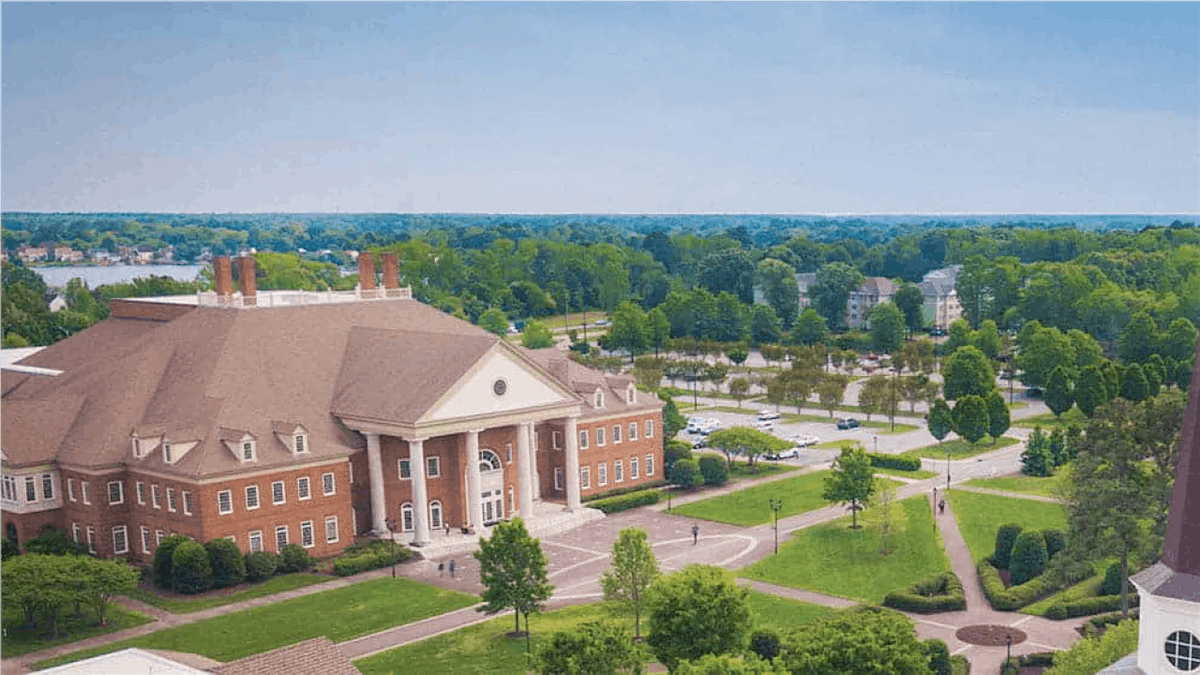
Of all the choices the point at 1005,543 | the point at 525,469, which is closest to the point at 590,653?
the point at 1005,543

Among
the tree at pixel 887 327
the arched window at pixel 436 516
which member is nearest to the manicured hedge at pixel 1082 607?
the arched window at pixel 436 516

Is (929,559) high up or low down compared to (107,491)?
down

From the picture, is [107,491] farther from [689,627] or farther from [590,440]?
[689,627]

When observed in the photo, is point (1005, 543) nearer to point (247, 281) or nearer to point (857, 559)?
point (857, 559)

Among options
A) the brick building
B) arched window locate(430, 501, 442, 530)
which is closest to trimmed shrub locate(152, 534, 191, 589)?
the brick building

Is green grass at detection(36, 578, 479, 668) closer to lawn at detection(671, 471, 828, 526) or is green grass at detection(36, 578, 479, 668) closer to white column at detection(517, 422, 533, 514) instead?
white column at detection(517, 422, 533, 514)

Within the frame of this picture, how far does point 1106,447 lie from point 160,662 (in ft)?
110

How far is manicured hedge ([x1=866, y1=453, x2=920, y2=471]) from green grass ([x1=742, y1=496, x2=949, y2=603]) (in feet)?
38.2

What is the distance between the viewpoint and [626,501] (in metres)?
64.6

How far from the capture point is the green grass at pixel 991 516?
2197 inches

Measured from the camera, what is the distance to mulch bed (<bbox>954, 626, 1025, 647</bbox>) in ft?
139

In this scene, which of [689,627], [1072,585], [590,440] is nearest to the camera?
[689,627]

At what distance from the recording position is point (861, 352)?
136500 mm

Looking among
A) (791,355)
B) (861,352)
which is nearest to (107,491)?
(791,355)
